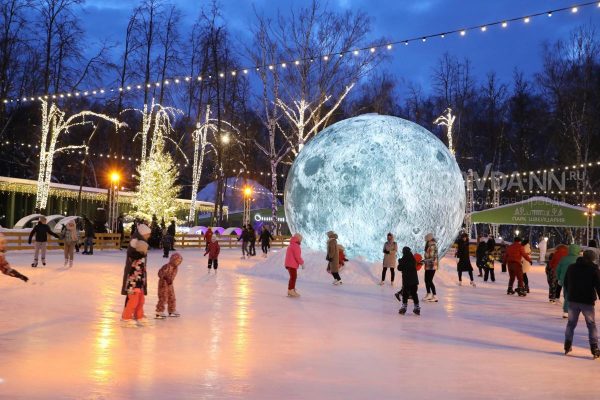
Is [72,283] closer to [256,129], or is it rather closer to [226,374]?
[226,374]

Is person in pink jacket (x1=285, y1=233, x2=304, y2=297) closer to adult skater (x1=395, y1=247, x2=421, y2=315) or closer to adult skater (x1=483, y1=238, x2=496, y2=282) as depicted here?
adult skater (x1=395, y1=247, x2=421, y2=315)

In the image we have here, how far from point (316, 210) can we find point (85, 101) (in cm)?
4377

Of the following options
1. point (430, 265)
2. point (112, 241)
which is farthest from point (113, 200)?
point (430, 265)

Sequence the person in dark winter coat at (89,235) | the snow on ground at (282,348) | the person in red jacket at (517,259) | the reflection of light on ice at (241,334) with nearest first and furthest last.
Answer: the snow on ground at (282,348), the reflection of light on ice at (241,334), the person in red jacket at (517,259), the person in dark winter coat at (89,235)

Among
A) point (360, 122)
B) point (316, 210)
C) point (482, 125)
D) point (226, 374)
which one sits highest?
point (482, 125)

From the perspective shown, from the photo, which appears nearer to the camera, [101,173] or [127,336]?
[127,336]

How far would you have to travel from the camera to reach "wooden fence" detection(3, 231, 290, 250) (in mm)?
28734

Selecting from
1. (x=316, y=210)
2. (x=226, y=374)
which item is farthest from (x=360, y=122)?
(x=226, y=374)

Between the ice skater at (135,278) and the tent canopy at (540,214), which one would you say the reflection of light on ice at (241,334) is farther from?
the tent canopy at (540,214)

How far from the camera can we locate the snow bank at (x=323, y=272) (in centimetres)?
1922

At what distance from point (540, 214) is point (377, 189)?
47.3 ft

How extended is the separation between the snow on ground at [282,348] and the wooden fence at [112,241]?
46.0 ft

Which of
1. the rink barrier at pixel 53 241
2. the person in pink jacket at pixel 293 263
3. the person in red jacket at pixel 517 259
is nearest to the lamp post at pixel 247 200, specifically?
the rink barrier at pixel 53 241

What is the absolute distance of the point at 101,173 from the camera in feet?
205
